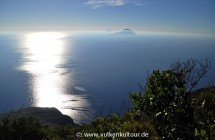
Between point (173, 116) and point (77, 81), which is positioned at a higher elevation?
point (173, 116)

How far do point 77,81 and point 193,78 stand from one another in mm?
185893

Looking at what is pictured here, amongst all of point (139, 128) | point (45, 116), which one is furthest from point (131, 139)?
point (45, 116)

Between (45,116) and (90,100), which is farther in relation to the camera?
(90,100)

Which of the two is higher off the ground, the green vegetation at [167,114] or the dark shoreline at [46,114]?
the green vegetation at [167,114]

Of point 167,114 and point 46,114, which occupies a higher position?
point 167,114

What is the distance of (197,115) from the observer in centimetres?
884

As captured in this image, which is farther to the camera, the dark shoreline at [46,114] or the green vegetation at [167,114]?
the dark shoreline at [46,114]

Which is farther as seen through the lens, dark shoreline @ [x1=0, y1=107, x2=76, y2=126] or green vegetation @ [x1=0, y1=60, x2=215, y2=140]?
dark shoreline @ [x1=0, y1=107, x2=76, y2=126]

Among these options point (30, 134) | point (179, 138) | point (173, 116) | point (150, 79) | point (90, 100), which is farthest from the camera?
point (90, 100)

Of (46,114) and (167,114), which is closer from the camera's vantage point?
(167,114)

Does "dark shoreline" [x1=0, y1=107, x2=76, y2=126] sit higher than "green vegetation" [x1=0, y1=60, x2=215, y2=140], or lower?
lower

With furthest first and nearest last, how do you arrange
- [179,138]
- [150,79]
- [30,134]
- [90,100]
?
[90,100]
[30,134]
[150,79]
[179,138]

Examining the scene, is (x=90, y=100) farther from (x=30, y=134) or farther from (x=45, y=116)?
(x=30, y=134)

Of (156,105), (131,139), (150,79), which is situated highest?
(150,79)
